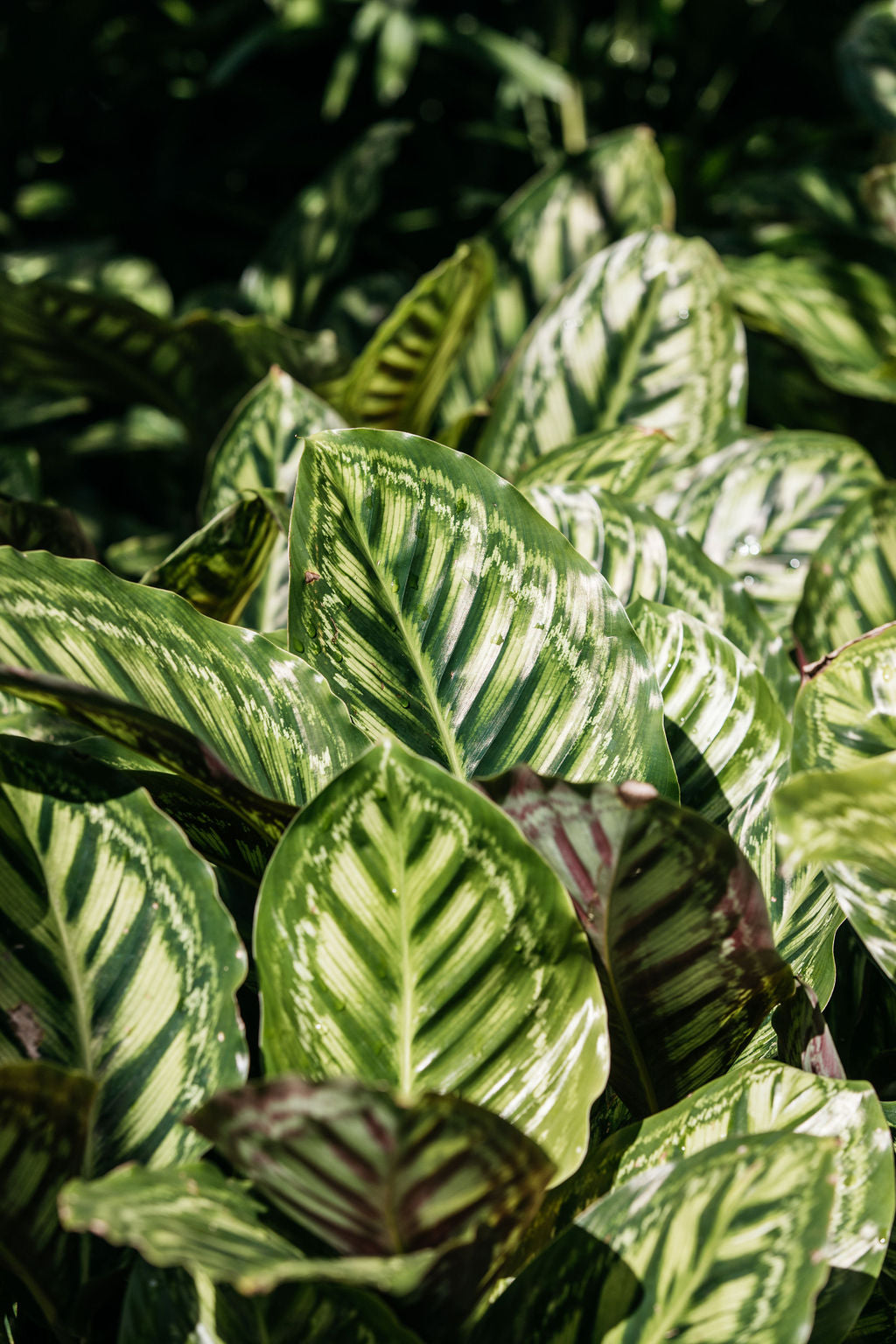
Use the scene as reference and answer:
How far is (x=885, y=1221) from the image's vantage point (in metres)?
0.43

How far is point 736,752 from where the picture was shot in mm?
596

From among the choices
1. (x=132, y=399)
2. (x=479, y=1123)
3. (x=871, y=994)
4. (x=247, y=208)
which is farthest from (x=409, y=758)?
(x=247, y=208)

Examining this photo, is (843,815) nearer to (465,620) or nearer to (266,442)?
(465,620)

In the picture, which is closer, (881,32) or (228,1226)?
(228,1226)

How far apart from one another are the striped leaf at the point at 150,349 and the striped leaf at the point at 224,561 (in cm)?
48

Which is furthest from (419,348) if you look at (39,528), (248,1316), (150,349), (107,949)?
(248,1316)

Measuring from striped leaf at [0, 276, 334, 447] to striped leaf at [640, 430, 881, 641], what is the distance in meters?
0.46

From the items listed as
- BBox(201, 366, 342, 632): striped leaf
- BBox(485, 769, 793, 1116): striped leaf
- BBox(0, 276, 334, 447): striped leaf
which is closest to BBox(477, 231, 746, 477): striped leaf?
BBox(201, 366, 342, 632): striped leaf

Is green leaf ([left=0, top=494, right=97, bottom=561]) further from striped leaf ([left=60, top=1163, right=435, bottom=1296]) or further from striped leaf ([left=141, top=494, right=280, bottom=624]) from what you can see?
striped leaf ([left=60, top=1163, right=435, bottom=1296])

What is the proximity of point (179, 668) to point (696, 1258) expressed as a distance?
1.11 feet

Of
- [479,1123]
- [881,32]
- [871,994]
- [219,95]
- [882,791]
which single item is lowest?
[871,994]

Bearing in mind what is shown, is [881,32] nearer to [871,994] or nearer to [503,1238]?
[871,994]

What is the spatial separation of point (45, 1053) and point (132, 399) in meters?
1.01

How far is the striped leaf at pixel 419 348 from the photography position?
0.99m
